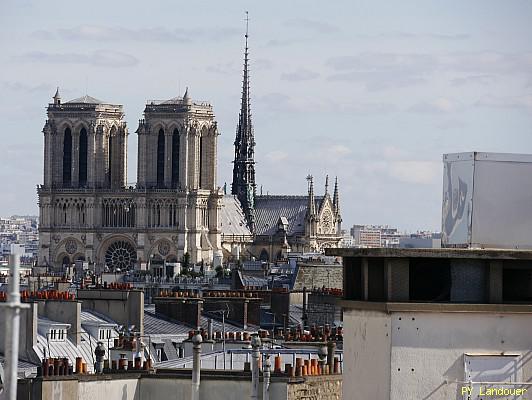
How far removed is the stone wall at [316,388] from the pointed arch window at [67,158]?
518 feet

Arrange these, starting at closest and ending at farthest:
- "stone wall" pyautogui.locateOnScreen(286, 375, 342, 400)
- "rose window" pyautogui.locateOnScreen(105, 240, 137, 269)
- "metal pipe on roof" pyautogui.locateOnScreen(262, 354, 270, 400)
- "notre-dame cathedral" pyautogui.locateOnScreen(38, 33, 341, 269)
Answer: "metal pipe on roof" pyautogui.locateOnScreen(262, 354, 270, 400) < "stone wall" pyautogui.locateOnScreen(286, 375, 342, 400) < "notre-dame cathedral" pyautogui.locateOnScreen(38, 33, 341, 269) < "rose window" pyautogui.locateOnScreen(105, 240, 137, 269)

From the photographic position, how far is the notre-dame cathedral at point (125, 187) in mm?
183000

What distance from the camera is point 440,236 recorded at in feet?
55.3

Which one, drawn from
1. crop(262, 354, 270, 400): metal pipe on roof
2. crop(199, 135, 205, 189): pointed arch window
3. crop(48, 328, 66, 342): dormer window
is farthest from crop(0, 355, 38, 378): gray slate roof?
crop(199, 135, 205, 189): pointed arch window

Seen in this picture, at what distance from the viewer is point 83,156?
185m

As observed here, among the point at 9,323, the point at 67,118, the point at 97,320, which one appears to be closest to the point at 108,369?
the point at 9,323

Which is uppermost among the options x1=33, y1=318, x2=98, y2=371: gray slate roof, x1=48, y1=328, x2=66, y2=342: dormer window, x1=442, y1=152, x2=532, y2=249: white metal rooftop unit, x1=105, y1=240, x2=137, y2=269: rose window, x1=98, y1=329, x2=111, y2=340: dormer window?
x1=442, y1=152, x2=532, y2=249: white metal rooftop unit

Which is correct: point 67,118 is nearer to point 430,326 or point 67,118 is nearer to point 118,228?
point 118,228

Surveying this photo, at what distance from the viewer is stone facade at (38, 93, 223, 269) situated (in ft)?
600

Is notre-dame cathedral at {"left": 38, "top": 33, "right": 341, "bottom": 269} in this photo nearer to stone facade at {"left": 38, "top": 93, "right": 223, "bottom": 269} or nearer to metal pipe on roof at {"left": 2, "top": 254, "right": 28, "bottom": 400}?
stone facade at {"left": 38, "top": 93, "right": 223, "bottom": 269}

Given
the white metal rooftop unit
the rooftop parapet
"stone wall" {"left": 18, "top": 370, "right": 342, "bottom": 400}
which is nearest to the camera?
the rooftop parapet

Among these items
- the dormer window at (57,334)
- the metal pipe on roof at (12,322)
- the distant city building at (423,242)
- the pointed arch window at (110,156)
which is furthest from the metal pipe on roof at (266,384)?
the pointed arch window at (110,156)

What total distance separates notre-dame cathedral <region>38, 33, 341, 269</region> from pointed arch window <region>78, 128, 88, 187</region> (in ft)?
0.24

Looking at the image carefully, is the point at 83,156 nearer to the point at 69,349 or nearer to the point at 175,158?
the point at 175,158
